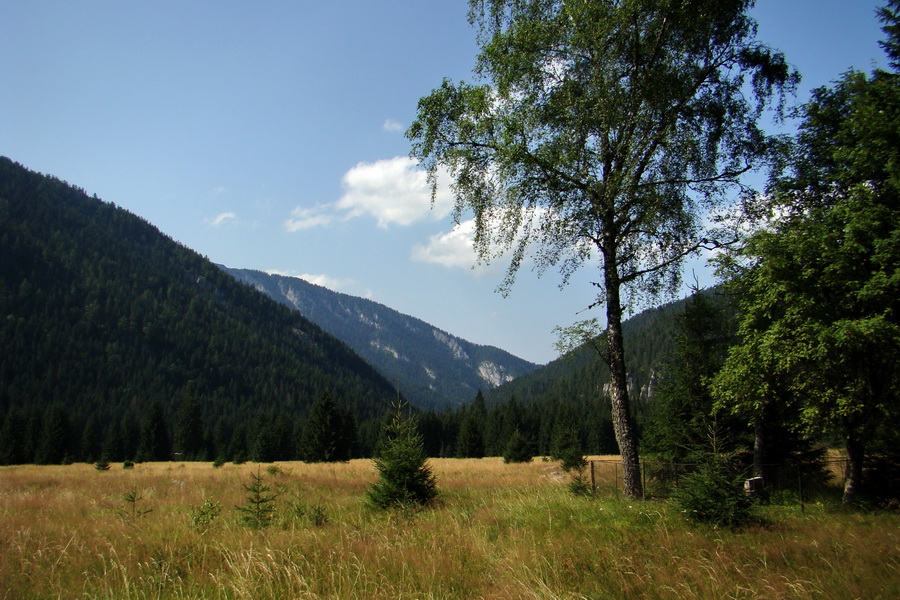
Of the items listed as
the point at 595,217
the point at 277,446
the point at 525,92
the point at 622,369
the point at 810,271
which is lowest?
the point at 277,446

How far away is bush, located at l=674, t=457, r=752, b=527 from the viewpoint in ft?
24.6

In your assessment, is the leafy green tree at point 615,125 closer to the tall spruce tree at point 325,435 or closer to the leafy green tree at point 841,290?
the leafy green tree at point 841,290

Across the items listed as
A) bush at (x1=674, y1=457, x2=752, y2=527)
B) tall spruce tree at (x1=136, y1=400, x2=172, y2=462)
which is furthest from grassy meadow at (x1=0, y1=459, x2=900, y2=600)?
tall spruce tree at (x1=136, y1=400, x2=172, y2=462)

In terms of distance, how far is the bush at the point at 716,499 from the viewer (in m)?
7.50

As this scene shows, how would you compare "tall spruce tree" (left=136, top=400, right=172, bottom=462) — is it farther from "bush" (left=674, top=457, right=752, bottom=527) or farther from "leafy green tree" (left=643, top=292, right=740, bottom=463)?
"bush" (left=674, top=457, right=752, bottom=527)

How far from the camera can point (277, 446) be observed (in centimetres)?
7344

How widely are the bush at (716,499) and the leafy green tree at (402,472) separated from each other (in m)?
5.43

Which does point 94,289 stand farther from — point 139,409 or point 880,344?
point 880,344

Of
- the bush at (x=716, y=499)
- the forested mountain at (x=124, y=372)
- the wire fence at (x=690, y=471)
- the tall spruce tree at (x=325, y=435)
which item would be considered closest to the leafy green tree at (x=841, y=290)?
the wire fence at (x=690, y=471)

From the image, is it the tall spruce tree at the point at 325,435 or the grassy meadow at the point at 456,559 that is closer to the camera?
the grassy meadow at the point at 456,559

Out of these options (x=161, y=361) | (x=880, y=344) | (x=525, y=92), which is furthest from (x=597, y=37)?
(x=161, y=361)

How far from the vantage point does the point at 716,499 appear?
7.63 m

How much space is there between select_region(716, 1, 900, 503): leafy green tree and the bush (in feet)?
18.4

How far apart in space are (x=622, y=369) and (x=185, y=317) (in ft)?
692
